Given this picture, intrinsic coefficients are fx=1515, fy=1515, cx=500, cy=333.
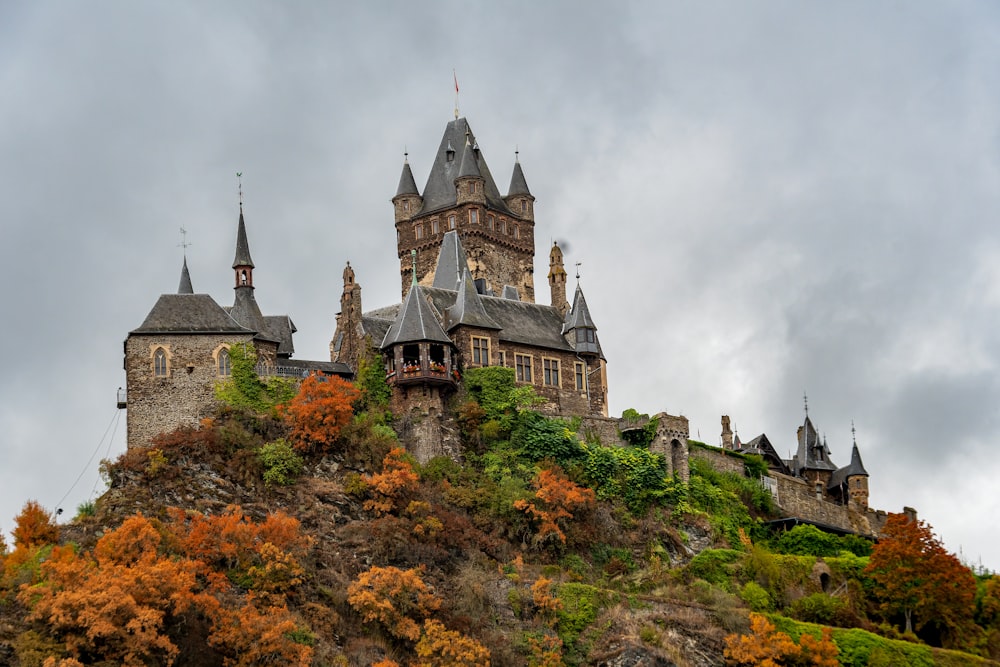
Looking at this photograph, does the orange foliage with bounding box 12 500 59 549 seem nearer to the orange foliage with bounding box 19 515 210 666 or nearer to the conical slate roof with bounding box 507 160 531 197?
the orange foliage with bounding box 19 515 210 666

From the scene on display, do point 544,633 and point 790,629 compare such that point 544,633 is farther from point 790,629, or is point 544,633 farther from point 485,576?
point 790,629

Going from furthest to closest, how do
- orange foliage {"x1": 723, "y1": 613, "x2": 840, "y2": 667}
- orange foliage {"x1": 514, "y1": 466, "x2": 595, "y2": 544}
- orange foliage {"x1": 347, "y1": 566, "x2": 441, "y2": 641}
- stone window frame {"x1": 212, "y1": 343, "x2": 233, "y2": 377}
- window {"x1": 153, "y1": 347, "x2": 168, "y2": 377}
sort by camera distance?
1. stone window frame {"x1": 212, "y1": 343, "x2": 233, "y2": 377}
2. window {"x1": 153, "y1": 347, "x2": 168, "y2": 377}
3. orange foliage {"x1": 514, "y1": 466, "x2": 595, "y2": 544}
4. orange foliage {"x1": 723, "y1": 613, "x2": 840, "y2": 667}
5. orange foliage {"x1": 347, "y1": 566, "x2": 441, "y2": 641}

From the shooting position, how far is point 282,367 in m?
75.3

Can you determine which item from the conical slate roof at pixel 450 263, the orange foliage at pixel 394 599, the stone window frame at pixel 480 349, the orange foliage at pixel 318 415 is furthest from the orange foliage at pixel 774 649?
the conical slate roof at pixel 450 263

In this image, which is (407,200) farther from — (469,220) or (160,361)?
(160,361)

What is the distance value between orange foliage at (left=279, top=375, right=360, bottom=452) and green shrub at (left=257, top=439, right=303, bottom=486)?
978 mm

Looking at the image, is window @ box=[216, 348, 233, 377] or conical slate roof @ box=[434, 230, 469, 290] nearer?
window @ box=[216, 348, 233, 377]

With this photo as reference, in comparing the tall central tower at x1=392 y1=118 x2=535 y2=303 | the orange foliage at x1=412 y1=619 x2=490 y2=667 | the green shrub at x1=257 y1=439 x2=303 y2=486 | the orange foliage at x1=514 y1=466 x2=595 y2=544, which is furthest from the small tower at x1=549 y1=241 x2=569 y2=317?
the orange foliage at x1=412 y1=619 x2=490 y2=667

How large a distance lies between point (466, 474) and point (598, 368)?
12.7 metres

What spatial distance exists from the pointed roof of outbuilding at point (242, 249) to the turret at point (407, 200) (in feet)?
51.7

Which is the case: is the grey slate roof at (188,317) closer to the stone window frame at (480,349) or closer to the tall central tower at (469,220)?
the stone window frame at (480,349)

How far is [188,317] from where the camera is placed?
2906 inches

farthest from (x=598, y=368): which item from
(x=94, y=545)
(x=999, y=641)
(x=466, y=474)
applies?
(x=94, y=545)

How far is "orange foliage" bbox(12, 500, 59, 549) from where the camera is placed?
6288 centimetres
